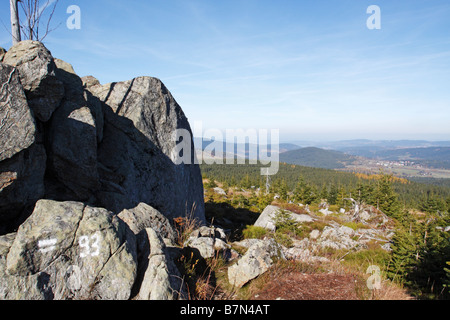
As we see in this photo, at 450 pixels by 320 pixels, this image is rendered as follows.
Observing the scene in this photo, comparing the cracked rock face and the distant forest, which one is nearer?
the cracked rock face

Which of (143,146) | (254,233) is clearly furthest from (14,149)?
(254,233)

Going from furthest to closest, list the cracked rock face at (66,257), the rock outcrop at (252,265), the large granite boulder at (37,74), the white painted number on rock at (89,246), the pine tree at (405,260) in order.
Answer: the pine tree at (405,260), the large granite boulder at (37,74), the rock outcrop at (252,265), the white painted number on rock at (89,246), the cracked rock face at (66,257)

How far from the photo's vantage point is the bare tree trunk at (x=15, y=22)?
26.1 ft

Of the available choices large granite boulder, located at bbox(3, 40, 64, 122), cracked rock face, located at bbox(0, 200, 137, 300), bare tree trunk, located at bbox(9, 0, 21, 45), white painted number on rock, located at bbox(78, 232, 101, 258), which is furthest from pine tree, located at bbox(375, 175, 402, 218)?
bare tree trunk, located at bbox(9, 0, 21, 45)

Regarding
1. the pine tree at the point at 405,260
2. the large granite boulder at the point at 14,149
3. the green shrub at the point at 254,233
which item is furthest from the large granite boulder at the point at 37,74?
the green shrub at the point at 254,233

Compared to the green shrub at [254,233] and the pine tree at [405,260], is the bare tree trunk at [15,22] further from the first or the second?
the pine tree at [405,260]

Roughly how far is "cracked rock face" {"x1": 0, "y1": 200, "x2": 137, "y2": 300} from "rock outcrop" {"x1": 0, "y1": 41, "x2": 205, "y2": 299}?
0.02 meters

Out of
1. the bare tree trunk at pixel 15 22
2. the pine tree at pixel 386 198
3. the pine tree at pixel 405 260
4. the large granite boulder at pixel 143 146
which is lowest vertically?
the pine tree at pixel 386 198

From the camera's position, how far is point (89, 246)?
189 inches

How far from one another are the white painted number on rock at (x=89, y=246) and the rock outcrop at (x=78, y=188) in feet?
0.06

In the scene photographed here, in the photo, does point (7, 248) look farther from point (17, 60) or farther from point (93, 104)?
point (93, 104)

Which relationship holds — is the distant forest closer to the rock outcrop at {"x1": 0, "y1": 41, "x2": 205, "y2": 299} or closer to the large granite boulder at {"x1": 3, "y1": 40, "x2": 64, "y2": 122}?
the rock outcrop at {"x1": 0, "y1": 41, "x2": 205, "y2": 299}

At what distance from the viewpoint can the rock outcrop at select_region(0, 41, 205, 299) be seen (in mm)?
4516
